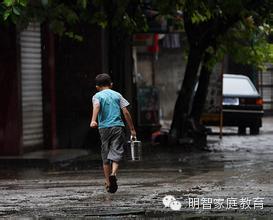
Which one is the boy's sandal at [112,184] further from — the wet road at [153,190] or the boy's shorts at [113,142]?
the boy's shorts at [113,142]

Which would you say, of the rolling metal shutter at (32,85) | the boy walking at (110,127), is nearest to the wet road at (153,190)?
the boy walking at (110,127)

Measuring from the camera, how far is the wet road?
27.9 ft

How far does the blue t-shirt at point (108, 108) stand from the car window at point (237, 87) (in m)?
13.1

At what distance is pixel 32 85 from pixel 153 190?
7.36m

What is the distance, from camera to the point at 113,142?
33.3 ft

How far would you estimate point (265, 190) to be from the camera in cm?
995

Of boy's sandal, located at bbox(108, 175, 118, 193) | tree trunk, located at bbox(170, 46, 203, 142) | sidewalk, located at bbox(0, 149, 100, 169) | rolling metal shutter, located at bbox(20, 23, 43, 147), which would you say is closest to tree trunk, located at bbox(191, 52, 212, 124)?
tree trunk, located at bbox(170, 46, 203, 142)

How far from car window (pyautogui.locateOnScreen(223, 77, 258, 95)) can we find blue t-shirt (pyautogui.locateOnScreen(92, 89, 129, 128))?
13052mm

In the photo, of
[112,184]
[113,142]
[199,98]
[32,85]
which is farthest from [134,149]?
[199,98]

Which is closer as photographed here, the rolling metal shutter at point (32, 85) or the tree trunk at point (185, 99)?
the rolling metal shutter at point (32, 85)

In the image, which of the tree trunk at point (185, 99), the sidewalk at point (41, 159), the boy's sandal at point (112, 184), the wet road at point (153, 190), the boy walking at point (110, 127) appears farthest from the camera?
the tree trunk at point (185, 99)

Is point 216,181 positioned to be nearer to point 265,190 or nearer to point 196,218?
point 265,190

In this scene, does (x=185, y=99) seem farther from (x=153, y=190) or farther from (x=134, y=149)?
(x=134, y=149)

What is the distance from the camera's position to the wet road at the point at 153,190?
27.9 feet
